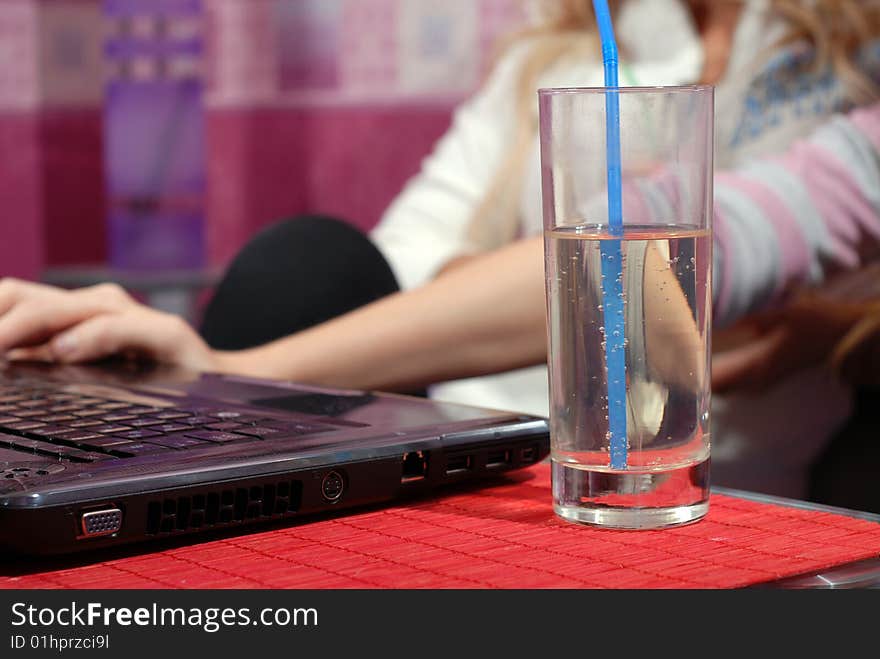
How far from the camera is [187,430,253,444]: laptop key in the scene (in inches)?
22.0

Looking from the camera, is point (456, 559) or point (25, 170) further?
point (25, 170)

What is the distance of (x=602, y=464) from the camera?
52cm

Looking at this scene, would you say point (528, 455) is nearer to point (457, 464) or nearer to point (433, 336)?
point (457, 464)

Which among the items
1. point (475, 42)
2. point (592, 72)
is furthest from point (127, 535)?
point (475, 42)

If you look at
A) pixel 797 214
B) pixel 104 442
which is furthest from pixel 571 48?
pixel 104 442

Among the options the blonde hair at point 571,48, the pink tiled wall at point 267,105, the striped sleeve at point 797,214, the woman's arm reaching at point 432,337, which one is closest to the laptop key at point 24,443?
the woman's arm reaching at point 432,337

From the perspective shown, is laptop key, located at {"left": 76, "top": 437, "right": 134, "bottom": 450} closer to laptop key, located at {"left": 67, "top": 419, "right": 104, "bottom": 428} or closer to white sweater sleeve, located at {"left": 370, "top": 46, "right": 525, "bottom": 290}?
laptop key, located at {"left": 67, "top": 419, "right": 104, "bottom": 428}

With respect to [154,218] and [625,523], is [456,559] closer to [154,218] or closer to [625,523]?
[625,523]

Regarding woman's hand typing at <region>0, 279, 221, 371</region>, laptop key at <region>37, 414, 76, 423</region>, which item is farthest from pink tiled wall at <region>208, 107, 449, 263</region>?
laptop key at <region>37, 414, 76, 423</region>

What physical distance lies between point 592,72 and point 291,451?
1118 millimetres

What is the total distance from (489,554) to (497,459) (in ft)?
0.43

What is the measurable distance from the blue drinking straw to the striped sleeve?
48 cm

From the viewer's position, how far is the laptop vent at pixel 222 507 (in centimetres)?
Answer: 50
